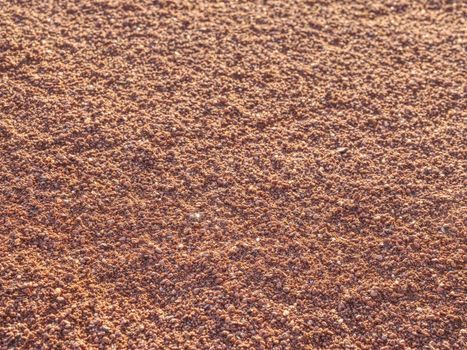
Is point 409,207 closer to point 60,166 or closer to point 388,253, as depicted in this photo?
point 388,253

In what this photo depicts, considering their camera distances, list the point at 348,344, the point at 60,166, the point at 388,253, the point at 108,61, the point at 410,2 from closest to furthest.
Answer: the point at 348,344
the point at 388,253
the point at 60,166
the point at 108,61
the point at 410,2

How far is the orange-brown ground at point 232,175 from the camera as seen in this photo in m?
2.51

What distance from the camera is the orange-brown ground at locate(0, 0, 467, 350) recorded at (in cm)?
251

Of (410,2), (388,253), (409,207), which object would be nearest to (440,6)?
(410,2)

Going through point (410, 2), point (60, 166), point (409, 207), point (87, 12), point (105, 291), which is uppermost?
point (410, 2)

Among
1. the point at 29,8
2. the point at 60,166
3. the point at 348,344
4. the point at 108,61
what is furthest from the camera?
the point at 29,8

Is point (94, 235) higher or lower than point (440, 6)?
lower

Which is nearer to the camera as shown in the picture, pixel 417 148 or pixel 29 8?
pixel 417 148

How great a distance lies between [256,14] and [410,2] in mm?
858

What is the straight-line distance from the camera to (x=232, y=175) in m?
2.90

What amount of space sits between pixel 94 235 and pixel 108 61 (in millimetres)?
988

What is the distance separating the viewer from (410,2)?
3760mm

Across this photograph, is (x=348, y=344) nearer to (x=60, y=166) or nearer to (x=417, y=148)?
(x=417, y=148)

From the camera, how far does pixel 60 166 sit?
113 inches
